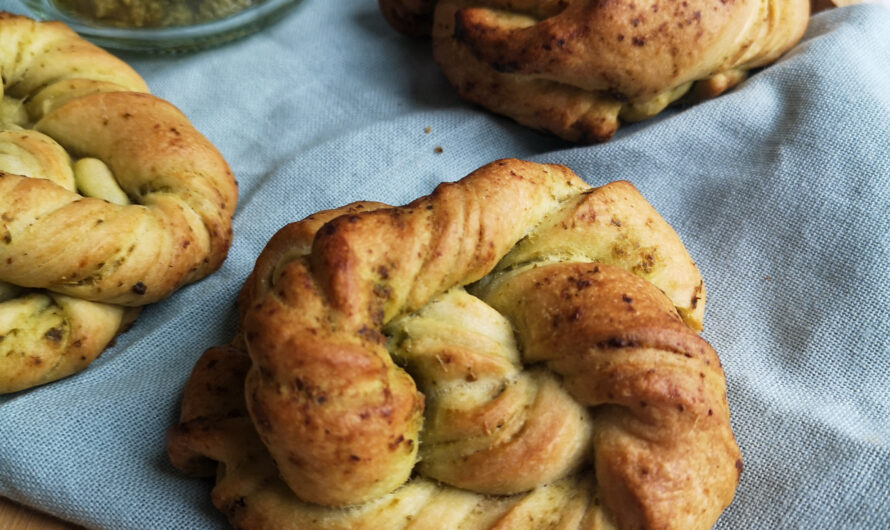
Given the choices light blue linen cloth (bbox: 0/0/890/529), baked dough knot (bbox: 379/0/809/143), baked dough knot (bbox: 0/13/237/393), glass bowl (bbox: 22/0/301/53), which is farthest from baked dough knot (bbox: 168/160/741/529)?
glass bowl (bbox: 22/0/301/53)

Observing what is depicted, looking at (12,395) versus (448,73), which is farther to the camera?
(448,73)

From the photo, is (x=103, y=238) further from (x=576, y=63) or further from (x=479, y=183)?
(x=576, y=63)

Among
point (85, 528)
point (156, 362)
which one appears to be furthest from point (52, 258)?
point (85, 528)

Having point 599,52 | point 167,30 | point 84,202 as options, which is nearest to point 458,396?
point 84,202

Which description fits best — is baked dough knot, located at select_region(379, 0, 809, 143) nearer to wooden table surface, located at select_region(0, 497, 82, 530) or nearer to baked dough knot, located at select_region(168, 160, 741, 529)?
baked dough knot, located at select_region(168, 160, 741, 529)

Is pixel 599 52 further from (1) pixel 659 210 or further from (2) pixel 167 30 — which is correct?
(2) pixel 167 30

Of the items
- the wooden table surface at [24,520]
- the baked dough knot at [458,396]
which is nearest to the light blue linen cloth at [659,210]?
the wooden table surface at [24,520]

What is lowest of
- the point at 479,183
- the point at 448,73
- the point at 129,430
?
the point at 129,430
